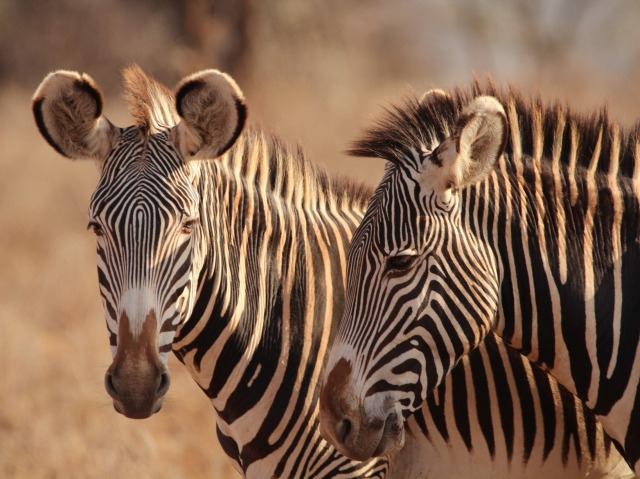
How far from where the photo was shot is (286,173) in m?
4.96

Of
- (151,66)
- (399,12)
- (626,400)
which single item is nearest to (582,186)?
(626,400)

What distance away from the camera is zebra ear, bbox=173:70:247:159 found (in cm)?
430

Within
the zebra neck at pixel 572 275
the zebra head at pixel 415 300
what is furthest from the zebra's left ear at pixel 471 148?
the zebra neck at pixel 572 275

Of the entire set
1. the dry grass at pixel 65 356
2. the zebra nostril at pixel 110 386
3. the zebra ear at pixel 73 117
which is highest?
the zebra ear at pixel 73 117

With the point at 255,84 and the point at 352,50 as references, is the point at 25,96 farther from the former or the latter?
the point at 352,50

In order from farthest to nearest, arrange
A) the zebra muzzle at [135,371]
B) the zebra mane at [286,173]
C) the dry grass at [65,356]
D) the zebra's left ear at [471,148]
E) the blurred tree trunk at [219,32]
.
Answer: the blurred tree trunk at [219,32]
the dry grass at [65,356]
the zebra mane at [286,173]
the zebra muzzle at [135,371]
the zebra's left ear at [471,148]

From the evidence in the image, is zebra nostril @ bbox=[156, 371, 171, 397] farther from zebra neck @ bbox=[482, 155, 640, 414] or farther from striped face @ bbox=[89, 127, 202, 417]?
zebra neck @ bbox=[482, 155, 640, 414]

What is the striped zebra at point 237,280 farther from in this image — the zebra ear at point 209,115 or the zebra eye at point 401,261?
the zebra eye at point 401,261

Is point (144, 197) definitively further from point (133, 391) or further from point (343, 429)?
point (343, 429)

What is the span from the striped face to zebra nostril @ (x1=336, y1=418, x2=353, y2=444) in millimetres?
803

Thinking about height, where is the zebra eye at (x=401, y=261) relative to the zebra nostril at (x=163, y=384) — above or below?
above

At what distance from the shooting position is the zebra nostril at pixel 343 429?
153 inches

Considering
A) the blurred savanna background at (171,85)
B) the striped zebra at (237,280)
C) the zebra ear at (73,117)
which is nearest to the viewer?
the striped zebra at (237,280)

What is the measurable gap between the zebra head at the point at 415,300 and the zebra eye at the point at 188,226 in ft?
2.74
